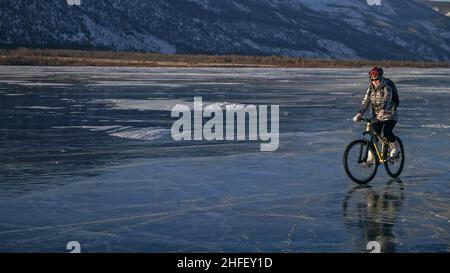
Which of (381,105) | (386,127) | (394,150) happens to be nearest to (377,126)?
(386,127)

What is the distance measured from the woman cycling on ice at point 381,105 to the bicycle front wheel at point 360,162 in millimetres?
65

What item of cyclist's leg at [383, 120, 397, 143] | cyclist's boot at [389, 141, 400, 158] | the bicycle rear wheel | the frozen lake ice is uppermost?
cyclist's leg at [383, 120, 397, 143]

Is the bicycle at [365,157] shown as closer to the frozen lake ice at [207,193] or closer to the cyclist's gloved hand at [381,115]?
the cyclist's gloved hand at [381,115]

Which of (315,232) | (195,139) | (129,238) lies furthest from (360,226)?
(195,139)

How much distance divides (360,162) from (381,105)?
1.08 metres

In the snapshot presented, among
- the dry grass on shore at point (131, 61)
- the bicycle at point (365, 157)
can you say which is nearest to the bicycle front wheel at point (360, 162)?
the bicycle at point (365, 157)

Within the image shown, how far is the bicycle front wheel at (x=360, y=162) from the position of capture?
1312 cm

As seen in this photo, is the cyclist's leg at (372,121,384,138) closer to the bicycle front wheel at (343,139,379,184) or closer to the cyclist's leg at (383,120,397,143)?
the cyclist's leg at (383,120,397,143)

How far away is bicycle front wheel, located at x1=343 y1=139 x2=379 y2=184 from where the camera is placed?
1312 cm

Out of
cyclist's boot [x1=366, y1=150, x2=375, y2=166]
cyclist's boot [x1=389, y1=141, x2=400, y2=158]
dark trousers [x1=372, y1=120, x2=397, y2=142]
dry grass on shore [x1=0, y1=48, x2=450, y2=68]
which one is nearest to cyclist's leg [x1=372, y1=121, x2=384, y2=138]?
dark trousers [x1=372, y1=120, x2=397, y2=142]

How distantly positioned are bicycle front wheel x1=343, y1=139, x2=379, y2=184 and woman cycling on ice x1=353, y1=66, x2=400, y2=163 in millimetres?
65

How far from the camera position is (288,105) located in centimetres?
3147

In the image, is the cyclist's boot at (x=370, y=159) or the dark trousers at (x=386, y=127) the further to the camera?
the dark trousers at (x=386, y=127)

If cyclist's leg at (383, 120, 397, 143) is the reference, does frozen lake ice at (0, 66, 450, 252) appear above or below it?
→ below
